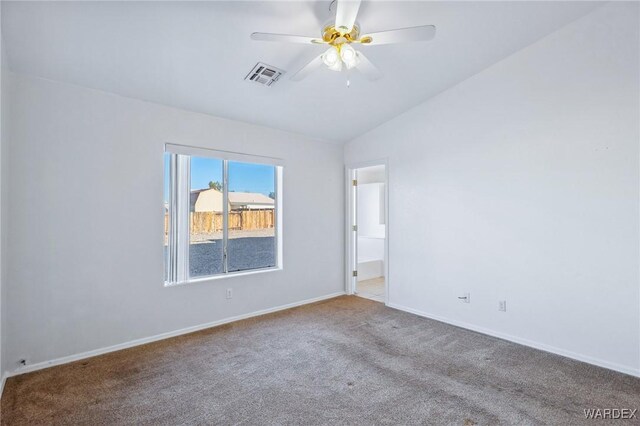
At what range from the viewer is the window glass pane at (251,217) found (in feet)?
13.2

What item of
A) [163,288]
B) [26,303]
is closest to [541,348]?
[163,288]

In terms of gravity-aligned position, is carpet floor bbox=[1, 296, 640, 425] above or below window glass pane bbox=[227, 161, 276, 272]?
below

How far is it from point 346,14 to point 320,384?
2.59 meters

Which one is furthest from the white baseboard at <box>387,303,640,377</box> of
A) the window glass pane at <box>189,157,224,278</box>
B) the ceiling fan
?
the ceiling fan

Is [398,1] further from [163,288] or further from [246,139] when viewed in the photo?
[163,288]

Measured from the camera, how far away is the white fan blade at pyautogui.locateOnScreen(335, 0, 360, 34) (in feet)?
5.99

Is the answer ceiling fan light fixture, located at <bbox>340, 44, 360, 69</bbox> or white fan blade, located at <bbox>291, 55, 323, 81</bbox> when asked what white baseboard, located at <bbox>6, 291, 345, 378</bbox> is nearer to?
white fan blade, located at <bbox>291, 55, 323, 81</bbox>

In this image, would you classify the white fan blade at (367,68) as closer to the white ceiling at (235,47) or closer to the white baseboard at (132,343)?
the white ceiling at (235,47)

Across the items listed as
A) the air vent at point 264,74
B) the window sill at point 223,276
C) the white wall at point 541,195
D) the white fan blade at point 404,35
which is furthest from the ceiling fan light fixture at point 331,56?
the window sill at point 223,276

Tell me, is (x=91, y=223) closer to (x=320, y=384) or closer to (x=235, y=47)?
(x=235, y=47)

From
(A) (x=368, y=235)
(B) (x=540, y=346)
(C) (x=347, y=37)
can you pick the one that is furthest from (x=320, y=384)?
(A) (x=368, y=235)

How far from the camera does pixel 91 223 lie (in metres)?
2.95

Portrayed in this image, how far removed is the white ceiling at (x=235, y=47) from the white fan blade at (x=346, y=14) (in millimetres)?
425

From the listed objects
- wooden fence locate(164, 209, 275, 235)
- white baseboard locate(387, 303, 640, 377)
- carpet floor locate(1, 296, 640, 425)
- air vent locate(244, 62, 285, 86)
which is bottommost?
carpet floor locate(1, 296, 640, 425)
